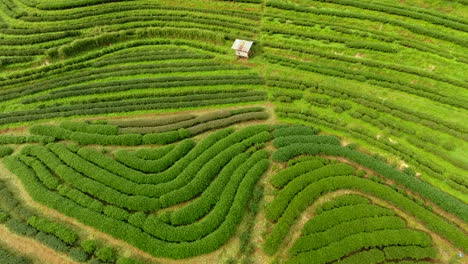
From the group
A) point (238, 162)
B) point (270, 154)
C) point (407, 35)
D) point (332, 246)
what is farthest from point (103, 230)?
point (407, 35)

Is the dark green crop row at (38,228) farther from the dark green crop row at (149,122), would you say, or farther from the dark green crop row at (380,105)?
the dark green crop row at (380,105)

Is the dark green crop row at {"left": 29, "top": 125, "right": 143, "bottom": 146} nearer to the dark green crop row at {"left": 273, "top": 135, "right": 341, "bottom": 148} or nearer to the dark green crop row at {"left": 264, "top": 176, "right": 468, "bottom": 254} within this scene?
the dark green crop row at {"left": 273, "top": 135, "right": 341, "bottom": 148}

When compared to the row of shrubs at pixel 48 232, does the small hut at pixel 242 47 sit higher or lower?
higher

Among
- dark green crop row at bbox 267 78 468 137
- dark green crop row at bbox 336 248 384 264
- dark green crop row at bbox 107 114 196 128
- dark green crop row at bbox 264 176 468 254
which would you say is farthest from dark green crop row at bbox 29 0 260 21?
dark green crop row at bbox 336 248 384 264

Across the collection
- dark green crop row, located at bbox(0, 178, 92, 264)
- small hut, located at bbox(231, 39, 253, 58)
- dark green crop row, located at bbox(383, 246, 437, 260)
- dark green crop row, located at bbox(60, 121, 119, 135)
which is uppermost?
small hut, located at bbox(231, 39, 253, 58)

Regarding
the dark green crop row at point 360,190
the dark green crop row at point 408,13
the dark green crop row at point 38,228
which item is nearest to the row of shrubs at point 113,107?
the dark green crop row at point 38,228
